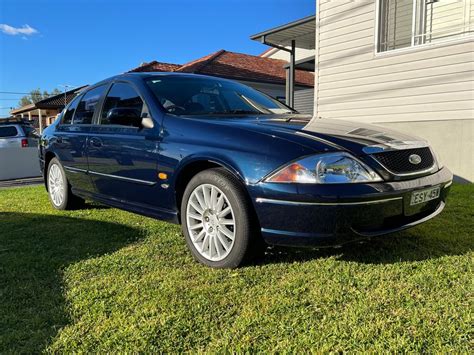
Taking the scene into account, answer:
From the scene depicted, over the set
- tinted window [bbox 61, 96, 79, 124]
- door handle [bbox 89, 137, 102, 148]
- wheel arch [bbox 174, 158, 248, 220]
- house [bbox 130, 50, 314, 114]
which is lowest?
wheel arch [bbox 174, 158, 248, 220]

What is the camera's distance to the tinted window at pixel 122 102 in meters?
3.80

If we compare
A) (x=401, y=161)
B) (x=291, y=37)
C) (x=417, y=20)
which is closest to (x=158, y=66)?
(x=291, y=37)

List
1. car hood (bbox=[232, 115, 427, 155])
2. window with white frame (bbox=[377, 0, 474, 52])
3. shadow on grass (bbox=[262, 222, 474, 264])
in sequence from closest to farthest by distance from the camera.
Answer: car hood (bbox=[232, 115, 427, 155]), shadow on grass (bbox=[262, 222, 474, 264]), window with white frame (bbox=[377, 0, 474, 52])

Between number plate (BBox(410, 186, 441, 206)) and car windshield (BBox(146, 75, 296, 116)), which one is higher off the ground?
car windshield (BBox(146, 75, 296, 116))

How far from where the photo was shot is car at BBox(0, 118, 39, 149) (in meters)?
13.2

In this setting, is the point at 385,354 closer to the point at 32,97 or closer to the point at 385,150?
the point at 385,150

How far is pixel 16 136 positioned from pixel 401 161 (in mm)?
13270

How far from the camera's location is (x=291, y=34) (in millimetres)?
11203

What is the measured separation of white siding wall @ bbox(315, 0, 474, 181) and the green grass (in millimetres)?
3230

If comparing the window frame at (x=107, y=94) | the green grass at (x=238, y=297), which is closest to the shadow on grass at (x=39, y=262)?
the green grass at (x=238, y=297)

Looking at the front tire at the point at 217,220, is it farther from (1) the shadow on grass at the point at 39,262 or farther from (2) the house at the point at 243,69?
(2) the house at the point at 243,69

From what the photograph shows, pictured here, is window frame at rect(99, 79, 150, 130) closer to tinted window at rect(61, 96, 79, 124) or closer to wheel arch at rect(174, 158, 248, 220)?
wheel arch at rect(174, 158, 248, 220)

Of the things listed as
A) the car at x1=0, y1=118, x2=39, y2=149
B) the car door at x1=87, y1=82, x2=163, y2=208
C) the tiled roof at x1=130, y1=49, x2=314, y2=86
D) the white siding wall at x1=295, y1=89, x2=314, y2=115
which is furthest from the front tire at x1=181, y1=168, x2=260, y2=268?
the tiled roof at x1=130, y1=49, x2=314, y2=86

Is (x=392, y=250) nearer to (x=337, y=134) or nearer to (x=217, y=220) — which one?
(x=337, y=134)
